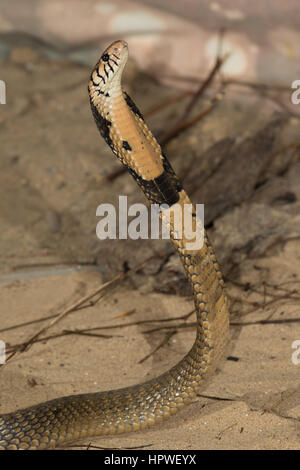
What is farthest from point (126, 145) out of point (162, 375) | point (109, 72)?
point (162, 375)

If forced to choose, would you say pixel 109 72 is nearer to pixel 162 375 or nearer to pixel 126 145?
pixel 126 145

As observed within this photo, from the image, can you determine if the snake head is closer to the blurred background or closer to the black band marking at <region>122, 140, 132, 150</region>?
the black band marking at <region>122, 140, 132, 150</region>

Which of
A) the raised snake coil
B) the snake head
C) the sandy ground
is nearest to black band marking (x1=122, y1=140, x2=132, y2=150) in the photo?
the raised snake coil

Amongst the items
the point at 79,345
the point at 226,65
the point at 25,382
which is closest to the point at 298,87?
the point at 226,65

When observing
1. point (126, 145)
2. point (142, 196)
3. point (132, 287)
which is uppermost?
point (142, 196)

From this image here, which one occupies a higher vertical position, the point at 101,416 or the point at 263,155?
the point at 263,155

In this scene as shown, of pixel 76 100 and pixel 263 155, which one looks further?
pixel 76 100
